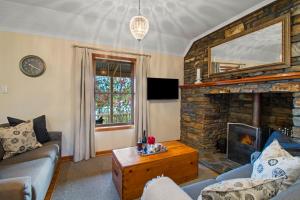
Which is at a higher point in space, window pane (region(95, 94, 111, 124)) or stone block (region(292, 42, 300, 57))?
stone block (region(292, 42, 300, 57))

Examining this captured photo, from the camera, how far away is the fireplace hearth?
2.62 m

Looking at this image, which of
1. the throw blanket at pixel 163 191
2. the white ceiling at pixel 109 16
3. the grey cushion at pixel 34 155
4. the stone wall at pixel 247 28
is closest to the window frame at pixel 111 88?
the white ceiling at pixel 109 16

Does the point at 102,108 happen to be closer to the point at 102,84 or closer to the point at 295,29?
the point at 102,84

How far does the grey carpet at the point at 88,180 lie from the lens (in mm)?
1965

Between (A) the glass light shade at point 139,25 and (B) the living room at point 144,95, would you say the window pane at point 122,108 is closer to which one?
(B) the living room at point 144,95

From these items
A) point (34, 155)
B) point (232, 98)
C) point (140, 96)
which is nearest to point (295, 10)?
point (232, 98)

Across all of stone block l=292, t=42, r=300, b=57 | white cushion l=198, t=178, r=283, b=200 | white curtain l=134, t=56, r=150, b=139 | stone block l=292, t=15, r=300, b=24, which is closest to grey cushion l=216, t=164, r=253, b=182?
white cushion l=198, t=178, r=283, b=200

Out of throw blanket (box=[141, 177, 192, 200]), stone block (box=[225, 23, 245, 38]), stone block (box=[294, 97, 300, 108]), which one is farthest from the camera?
stone block (box=[225, 23, 245, 38])

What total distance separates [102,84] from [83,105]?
70 centimetres

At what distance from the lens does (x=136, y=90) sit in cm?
362

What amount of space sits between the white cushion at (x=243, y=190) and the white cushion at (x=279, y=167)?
0.12 meters

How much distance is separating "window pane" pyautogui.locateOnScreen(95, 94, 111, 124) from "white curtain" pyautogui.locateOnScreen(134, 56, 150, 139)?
0.64 m

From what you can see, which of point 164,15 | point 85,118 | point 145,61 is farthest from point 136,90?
point 164,15

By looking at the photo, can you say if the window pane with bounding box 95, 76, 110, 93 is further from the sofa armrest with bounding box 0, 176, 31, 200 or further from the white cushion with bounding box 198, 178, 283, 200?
the white cushion with bounding box 198, 178, 283, 200
